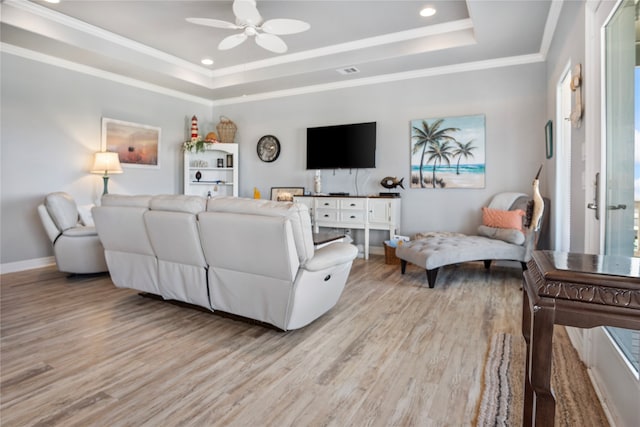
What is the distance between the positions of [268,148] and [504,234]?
4.00m

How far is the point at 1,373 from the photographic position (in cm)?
190

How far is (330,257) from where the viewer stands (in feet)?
7.98

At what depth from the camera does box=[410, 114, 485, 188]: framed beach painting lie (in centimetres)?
476

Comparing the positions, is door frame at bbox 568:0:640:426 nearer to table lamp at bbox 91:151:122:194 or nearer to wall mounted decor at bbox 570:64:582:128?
wall mounted decor at bbox 570:64:582:128

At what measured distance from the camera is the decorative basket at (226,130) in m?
6.51

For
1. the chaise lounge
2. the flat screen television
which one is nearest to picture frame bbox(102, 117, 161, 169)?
the flat screen television

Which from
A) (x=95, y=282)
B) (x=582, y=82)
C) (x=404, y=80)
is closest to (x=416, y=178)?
(x=404, y=80)

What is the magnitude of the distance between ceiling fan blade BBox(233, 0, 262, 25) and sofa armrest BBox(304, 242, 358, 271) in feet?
6.96

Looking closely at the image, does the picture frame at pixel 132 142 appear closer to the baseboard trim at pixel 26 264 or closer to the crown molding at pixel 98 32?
the crown molding at pixel 98 32

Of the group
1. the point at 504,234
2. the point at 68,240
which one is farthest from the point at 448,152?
the point at 68,240

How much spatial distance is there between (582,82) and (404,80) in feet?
10.2

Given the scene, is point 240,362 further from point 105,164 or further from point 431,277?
point 105,164

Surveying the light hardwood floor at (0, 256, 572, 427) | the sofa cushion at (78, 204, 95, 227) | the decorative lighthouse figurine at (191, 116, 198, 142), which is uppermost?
the decorative lighthouse figurine at (191, 116, 198, 142)

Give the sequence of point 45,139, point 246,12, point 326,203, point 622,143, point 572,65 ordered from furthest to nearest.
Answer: point 326,203 → point 45,139 → point 246,12 → point 572,65 → point 622,143
